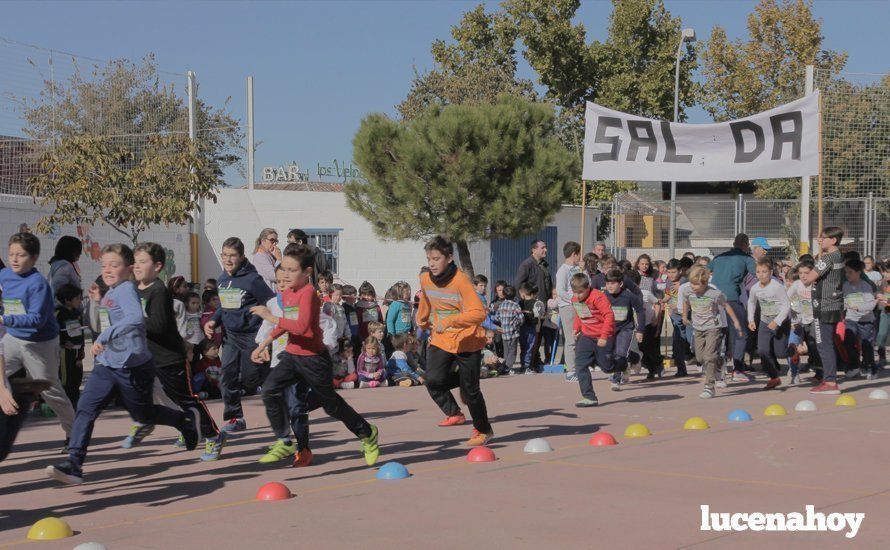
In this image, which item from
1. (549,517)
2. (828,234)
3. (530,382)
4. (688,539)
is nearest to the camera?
(688,539)

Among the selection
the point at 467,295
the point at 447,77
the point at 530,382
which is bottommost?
the point at 530,382

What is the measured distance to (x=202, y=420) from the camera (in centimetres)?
890

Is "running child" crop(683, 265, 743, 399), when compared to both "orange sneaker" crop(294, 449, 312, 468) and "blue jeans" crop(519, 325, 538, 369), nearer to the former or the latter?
"blue jeans" crop(519, 325, 538, 369)

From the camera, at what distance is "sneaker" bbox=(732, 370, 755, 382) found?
15469 mm

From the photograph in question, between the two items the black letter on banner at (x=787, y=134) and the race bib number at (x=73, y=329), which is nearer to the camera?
the race bib number at (x=73, y=329)

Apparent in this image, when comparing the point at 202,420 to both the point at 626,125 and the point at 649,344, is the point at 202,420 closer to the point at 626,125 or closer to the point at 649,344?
the point at 649,344

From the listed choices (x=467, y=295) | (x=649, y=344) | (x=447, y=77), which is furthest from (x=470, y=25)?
(x=467, y=295)

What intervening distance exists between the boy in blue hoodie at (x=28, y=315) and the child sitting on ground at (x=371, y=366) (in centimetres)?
692

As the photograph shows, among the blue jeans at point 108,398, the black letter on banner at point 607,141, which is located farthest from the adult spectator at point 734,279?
the blue jeans at point 108,398

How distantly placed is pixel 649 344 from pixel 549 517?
9.81 m

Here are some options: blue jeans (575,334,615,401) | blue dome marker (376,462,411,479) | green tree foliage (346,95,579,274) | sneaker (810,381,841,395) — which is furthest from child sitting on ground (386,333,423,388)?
green tree foliage (346,95,579,274)

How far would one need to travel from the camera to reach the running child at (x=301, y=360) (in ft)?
27.0

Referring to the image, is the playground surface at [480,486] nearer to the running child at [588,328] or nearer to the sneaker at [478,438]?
the sneaker at [478,438]

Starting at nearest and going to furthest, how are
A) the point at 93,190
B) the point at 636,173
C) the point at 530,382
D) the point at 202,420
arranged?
the point at 202,420 < the point at 530,382 < the point at 636,173 < the point at 93,190
